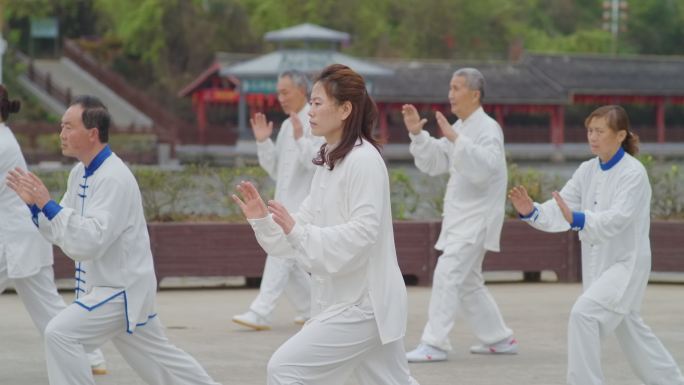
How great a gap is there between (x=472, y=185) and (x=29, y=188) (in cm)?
350

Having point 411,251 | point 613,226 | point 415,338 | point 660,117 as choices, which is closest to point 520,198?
point 613,226

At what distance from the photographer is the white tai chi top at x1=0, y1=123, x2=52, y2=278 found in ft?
24.5

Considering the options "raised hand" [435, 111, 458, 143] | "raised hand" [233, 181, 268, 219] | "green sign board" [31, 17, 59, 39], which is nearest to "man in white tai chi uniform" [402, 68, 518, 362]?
"raised hand" [435, 111, 458, 143]

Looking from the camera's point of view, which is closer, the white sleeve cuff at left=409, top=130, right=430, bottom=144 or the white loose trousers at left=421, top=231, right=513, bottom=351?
the white loose trousers at left=421, top=231, right=513, bottom=351

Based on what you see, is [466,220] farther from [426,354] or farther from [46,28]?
[46,28]

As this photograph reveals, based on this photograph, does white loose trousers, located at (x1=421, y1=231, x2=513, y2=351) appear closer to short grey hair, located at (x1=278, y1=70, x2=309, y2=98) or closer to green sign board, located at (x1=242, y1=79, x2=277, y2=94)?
short grey hair, located at (x1=278, y1=70, x2=309, y2=98)

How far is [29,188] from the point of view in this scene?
5.78 m

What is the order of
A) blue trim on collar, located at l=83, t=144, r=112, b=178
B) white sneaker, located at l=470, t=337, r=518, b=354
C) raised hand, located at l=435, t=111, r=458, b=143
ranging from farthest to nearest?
1. white sneaker, located at l=470, t=337, r=518, b=354
2. raised hand, located at l=435, t=111, r=458, b=143
3. blue trim on collar, located at l=83, t=144, r=112, b=178

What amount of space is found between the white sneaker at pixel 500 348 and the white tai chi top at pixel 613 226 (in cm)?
165

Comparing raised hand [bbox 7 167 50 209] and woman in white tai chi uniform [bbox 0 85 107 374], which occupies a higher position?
raised hand [bbox 7 167 50 209]

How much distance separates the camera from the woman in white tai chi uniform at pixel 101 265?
19.5ft

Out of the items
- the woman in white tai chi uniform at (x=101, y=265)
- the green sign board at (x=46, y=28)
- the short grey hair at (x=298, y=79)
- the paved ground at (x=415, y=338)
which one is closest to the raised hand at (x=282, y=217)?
the woman in white tai chi uniform at (x=101, y=265)

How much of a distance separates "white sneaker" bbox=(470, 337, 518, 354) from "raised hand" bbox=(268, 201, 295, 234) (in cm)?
386

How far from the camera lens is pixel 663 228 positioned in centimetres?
1261
